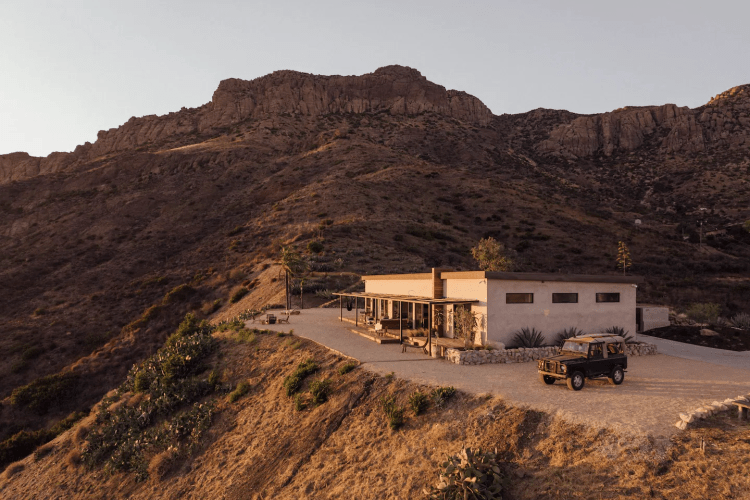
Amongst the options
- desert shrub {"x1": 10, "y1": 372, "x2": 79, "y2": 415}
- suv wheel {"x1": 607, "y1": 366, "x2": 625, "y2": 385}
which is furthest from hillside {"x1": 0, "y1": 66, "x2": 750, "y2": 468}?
suv wheel {"x1": 607, "y1": 366, "x2": 625, "y2": 385}

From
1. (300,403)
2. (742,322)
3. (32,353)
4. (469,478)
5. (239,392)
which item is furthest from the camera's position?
(32,353)

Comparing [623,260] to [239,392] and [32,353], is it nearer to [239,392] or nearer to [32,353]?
[239,392]

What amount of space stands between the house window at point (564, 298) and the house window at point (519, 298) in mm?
1466

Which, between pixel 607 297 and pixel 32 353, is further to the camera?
pixel 32 353

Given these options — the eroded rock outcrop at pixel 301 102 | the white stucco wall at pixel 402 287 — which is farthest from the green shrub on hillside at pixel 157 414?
the eroded rock outcrop at pixel 301 102

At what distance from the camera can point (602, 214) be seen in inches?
3022

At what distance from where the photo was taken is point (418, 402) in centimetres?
1421

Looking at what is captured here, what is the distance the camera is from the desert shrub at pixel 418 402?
46.1 ft

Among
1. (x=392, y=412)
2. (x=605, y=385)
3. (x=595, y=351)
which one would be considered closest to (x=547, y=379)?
(x=595, y=351)

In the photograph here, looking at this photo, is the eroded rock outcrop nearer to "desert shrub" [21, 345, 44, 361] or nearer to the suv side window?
"desert shrub" [21, 345, 44, 361]

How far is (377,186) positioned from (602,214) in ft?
129

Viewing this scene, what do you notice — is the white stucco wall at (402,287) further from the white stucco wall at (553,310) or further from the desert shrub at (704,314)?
the desert shrub at (704,314)

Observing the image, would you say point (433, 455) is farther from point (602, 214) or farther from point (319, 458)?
point (602, 214)

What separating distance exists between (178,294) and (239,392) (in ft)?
106
